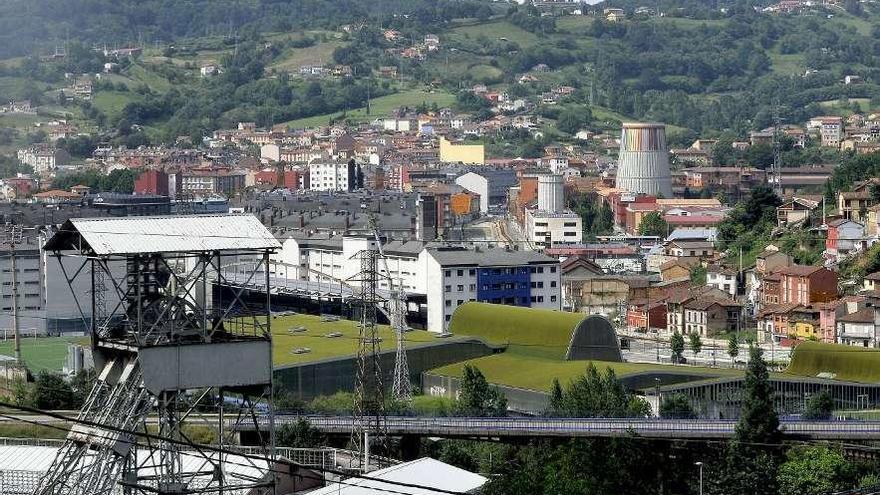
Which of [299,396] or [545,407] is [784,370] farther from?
[299,396]

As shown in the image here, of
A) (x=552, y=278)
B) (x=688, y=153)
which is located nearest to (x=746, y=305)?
(x=552, y=278)

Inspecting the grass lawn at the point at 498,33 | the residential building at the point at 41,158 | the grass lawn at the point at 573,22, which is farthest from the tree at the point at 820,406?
the grass lawn at the point at 573,22

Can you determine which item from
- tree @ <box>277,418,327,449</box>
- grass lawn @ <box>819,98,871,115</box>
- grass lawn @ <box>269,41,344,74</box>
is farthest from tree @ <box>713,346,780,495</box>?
grass lawn @ <box>269,41,344,74</box>

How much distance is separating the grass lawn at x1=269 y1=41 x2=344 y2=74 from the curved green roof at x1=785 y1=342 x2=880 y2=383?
54873 mm

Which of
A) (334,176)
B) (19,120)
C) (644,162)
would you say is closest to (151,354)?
(644,162)

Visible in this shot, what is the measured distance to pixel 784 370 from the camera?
65.3ft

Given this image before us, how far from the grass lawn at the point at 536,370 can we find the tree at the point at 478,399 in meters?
1.04

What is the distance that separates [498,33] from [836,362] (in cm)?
6355

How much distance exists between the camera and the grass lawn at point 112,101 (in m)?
61.4

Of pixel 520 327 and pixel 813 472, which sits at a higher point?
pixel 520 327

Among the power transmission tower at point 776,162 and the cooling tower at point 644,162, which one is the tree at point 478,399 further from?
the cooling tower at point 644,162

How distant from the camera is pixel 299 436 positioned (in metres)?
14.8

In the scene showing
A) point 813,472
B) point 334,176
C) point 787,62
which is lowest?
point 813,472

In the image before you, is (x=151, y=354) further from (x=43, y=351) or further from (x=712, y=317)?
(x=712, y=317)
